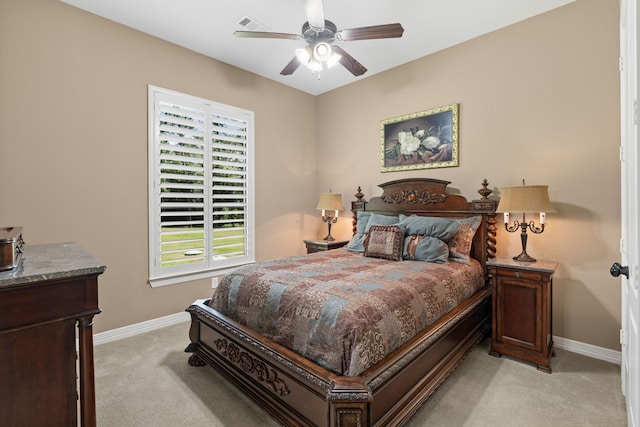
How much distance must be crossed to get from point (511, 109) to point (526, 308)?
1926 mm

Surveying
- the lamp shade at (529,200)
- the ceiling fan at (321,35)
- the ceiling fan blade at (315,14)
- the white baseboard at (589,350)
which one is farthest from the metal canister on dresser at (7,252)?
the white baseboard at (589,350)

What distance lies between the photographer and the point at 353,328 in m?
1.57

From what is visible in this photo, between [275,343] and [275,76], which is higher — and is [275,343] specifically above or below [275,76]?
A: below

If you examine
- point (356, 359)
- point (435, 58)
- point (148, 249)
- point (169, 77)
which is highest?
point (435, 58)

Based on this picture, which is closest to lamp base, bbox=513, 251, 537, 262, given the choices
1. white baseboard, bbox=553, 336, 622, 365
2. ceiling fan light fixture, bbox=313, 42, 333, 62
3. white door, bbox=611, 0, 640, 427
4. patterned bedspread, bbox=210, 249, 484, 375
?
patterned bedspread, bbox=210, 249, 484, 375

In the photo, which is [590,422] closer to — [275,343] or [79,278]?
[275,343]

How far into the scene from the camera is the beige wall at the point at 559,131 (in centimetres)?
261

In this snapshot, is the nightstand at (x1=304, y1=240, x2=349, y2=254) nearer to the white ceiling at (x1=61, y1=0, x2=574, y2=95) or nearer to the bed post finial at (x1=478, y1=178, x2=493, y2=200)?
the bed post finial at (x1=478, y1=178, x2=493, y2=200)

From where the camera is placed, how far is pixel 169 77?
3402 millimetres

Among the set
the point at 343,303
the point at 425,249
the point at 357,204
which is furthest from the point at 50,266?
the point at 357,204

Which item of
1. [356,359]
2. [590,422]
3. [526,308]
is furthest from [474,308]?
[356,359]

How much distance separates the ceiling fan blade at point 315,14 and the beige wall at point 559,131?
1852 millimetres

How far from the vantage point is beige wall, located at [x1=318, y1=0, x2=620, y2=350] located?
2.61m

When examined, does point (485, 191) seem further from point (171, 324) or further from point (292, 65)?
point (171, 324)
